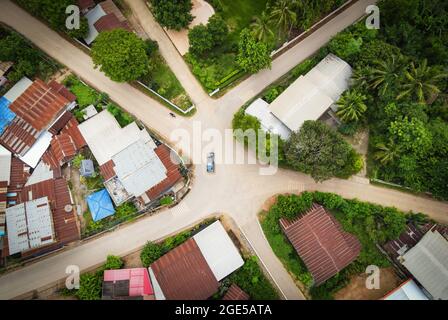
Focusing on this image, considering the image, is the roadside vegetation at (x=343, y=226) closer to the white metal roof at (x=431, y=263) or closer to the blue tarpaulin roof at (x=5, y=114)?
the white metal roof at (x=431, y=263)

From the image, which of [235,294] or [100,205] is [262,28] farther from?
Result: [235,294]

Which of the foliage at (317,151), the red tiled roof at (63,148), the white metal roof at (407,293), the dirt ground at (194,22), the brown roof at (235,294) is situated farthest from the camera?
the dirt ground at (194,22)

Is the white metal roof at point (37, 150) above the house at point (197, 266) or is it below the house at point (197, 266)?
above

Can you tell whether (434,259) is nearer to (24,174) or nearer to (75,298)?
(75,298)

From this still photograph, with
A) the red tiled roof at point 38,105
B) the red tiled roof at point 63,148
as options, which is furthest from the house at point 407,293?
the red tiled roof at point 38,105

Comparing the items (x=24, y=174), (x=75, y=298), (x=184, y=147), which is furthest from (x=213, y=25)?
(x=75, y=298)

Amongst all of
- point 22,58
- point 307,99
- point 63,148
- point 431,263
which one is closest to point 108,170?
point 63,148
